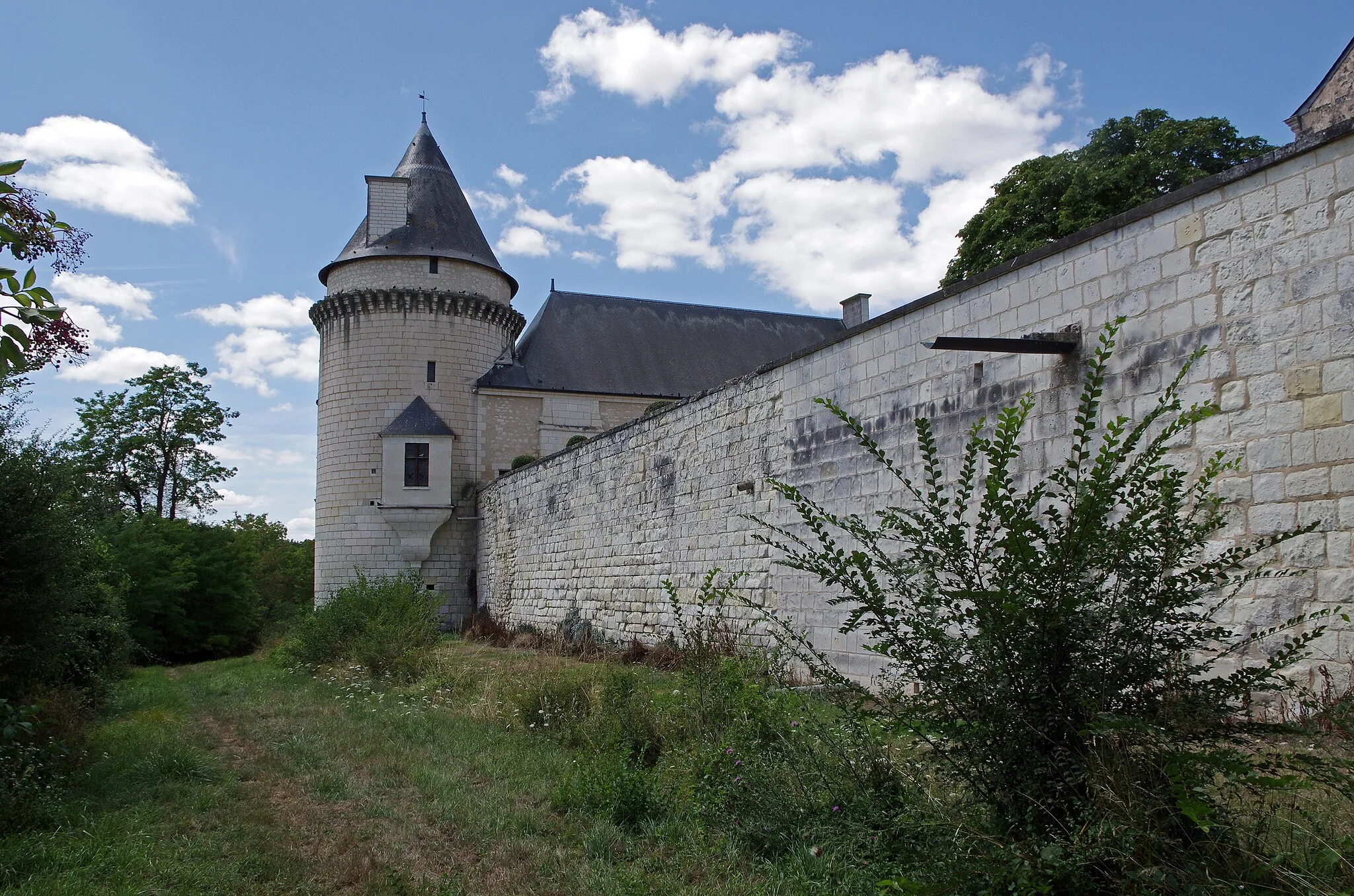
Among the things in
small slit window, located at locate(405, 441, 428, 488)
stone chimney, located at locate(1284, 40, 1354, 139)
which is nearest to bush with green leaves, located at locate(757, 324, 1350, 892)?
stone chimney, located at locate(1284, 40, 1354, 139)

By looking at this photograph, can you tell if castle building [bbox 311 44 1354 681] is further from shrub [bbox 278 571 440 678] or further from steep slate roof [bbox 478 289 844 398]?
shrub [bbox 278 571 440 678]

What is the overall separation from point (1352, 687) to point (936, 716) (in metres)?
2.61

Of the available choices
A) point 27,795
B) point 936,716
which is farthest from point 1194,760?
point 27,795

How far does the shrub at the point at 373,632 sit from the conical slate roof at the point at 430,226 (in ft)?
37.0

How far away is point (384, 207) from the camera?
24.8 metres

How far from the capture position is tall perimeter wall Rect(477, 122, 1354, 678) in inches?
190

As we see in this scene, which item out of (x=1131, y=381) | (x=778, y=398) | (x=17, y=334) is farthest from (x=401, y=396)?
(x=17, y=334)

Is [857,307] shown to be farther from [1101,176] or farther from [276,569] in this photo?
[276,569]

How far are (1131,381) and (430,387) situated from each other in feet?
67.0

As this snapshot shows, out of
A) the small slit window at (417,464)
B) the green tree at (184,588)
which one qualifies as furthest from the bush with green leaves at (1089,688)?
the small slit window at (417,464)

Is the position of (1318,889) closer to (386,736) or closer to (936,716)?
(936,716)

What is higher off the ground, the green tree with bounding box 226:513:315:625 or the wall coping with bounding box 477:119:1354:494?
the wall coping with bounding box 477:119:1354:494

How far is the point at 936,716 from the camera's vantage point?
3062mm

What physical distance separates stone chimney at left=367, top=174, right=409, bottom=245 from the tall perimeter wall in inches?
616
